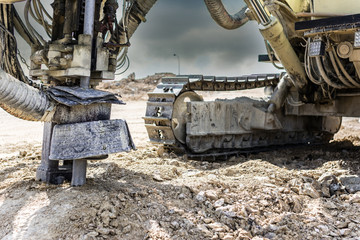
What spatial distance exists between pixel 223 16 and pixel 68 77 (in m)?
3.49

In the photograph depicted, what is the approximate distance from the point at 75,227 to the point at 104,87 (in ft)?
82.2

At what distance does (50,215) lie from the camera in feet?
11.7

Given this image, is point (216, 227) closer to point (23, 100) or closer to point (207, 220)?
point (207, 220)

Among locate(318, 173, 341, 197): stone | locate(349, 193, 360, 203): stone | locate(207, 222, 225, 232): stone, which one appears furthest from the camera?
locate(318, 173, 341, 197): stone

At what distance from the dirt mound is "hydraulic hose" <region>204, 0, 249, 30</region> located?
1709 cm

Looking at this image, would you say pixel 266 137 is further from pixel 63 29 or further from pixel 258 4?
pixel 63 29

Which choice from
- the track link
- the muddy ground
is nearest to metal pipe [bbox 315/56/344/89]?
the muddy ground

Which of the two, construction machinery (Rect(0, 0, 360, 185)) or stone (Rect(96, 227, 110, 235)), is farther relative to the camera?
construction machinery (Rect(0, 0, 360, 185))

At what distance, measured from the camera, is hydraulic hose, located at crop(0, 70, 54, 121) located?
3721mm

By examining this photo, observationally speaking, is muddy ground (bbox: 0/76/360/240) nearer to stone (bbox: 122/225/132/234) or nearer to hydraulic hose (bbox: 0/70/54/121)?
stone (bbox: 122/225/132/234)

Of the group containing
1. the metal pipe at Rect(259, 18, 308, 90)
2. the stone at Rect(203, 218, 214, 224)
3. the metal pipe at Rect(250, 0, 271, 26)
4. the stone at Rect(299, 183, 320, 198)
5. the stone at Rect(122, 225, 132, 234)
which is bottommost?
the stone at Rect(122, 225, 132, 234)

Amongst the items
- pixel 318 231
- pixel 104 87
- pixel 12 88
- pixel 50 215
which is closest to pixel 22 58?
pixel 12 88

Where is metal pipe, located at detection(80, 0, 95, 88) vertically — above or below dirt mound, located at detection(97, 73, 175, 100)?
below

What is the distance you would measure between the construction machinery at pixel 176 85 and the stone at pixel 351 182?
5.88ft
